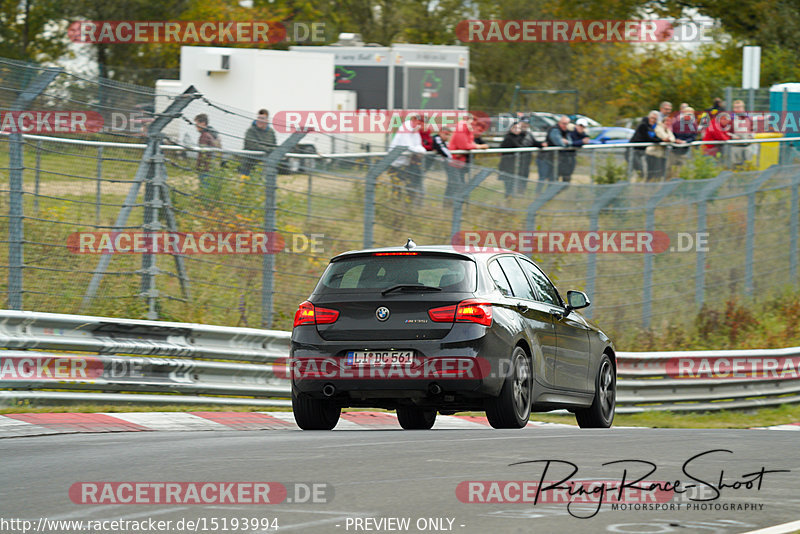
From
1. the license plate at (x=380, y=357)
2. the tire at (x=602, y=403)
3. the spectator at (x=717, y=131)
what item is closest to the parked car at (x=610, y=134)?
the spectator at (x=717, y=131)

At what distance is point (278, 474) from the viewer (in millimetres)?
8266

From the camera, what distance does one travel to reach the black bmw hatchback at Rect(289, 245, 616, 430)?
10844 millimetres

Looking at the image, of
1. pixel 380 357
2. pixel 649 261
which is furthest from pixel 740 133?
pixel 380 357

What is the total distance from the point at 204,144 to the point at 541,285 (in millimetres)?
4735

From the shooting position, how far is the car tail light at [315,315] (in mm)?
11096

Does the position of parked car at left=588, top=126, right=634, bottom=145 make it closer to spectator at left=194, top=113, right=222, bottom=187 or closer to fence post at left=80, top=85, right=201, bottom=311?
spectator at left=194, top=113, right=222, bottom=187

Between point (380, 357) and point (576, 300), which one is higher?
point (576, 300)

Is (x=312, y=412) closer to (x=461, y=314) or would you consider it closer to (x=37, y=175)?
(x=461, y=314)

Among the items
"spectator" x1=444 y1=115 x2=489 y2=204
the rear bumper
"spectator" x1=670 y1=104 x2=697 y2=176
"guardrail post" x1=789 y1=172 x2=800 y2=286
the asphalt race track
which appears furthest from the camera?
"spectator" x1=670 y1=104 x2=697 y2=176

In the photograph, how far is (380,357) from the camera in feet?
35.8

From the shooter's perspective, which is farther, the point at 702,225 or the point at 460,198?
the point at 702,225

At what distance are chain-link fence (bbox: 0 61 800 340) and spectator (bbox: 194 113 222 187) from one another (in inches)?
1.0

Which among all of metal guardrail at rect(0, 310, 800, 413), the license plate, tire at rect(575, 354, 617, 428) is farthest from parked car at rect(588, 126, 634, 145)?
the license plate

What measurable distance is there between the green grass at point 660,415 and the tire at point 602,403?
2.17 metres
